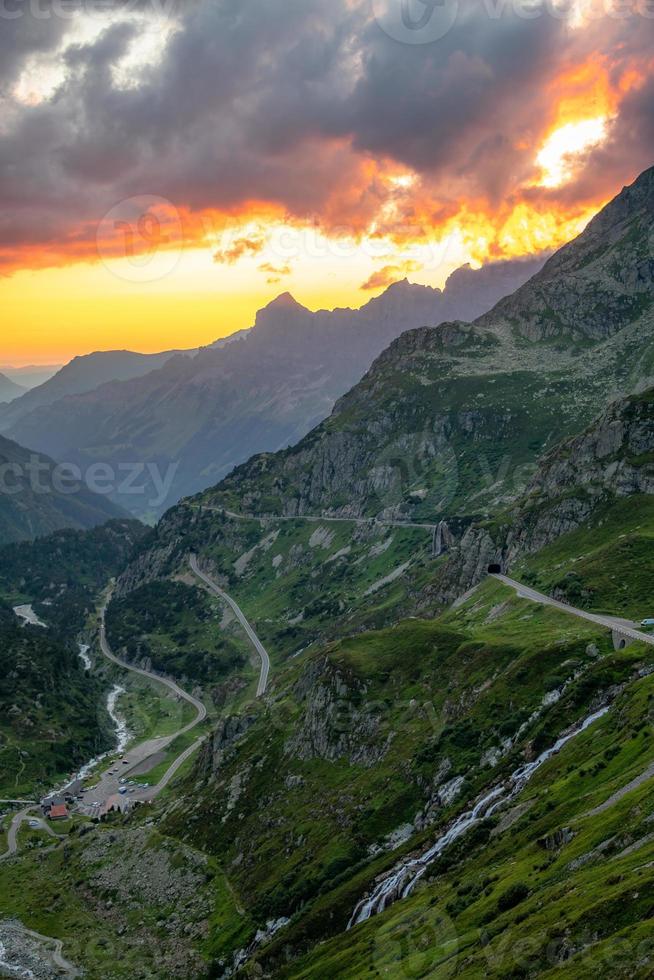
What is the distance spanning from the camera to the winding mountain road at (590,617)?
398 feet

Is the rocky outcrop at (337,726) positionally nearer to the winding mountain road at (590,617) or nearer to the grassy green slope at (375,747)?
the grassy green slope at (375,747)

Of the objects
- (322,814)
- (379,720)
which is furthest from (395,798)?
(379,720)

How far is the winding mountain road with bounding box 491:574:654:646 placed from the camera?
4775 inches

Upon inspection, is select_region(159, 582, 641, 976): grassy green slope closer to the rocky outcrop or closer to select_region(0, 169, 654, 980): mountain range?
the rocky outcrop

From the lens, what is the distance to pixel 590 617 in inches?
5714

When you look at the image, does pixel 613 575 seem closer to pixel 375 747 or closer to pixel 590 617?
pixel 590 617

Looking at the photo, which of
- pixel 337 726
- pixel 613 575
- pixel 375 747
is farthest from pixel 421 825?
pixel 613 575

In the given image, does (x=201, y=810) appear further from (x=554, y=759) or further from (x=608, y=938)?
(x=608, y=938)

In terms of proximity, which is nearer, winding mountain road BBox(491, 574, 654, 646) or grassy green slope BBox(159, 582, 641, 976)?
grassy green slope BBox(159, 582, 641, 976)

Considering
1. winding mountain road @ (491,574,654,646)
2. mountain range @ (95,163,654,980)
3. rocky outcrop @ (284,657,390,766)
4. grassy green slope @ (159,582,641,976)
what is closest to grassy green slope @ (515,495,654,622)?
mountain range @ (95,163,654,980)

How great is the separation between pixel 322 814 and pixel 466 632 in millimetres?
47336

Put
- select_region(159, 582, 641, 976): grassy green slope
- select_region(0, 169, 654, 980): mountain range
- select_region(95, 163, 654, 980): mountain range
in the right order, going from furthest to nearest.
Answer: select_region(159, 582, 641, 976): grassy green slope < select_region(0, 169, 654, 980): mountain range < select_region(95, 163, 654, 980): mountain range

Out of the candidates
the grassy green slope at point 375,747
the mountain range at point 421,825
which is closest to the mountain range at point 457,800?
the mountain range at point 421,825

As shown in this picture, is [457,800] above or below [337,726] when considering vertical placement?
below
